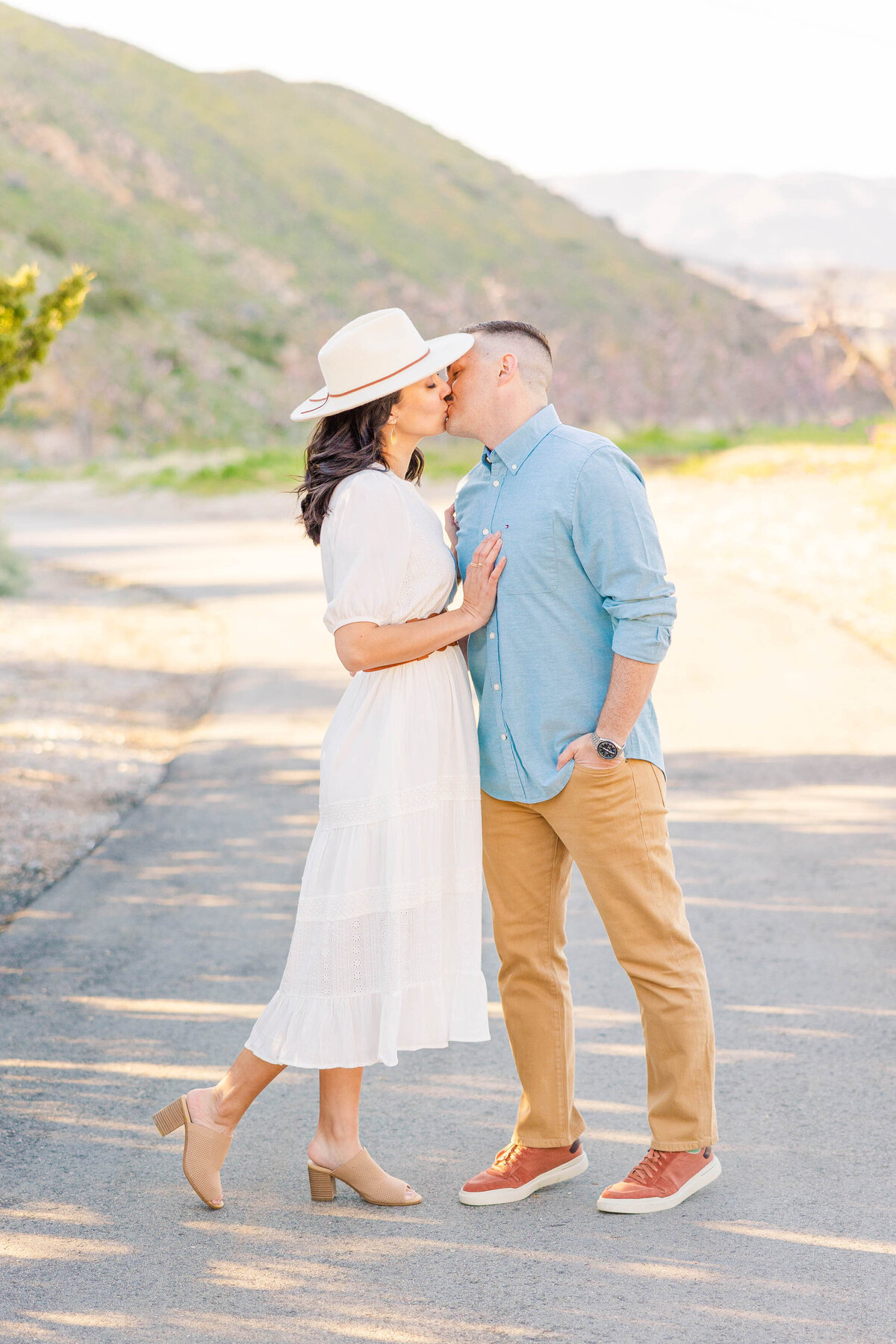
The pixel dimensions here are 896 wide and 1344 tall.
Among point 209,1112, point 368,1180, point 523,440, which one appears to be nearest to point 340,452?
point 523,440

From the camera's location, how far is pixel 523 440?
3.26 m

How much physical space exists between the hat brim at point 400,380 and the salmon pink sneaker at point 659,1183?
1.93 metres

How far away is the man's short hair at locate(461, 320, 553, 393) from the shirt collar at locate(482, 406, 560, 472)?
81 millimetres

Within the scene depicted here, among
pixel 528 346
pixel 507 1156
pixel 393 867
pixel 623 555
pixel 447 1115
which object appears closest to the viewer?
pixel 623 555

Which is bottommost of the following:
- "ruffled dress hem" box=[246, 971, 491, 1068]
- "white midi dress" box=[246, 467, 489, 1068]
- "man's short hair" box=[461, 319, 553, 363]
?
"ruffled dress hem" box=[246, 971, 491, 1068]

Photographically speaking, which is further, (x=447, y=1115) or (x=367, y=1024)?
(x=447, y=1115)

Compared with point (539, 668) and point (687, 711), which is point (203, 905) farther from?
point (687, 711)

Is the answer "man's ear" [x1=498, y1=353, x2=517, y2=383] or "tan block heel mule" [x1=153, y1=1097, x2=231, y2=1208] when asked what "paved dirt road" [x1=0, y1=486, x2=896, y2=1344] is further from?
"man's ear" [x1=498, y1=353, x2=517, y2=383]

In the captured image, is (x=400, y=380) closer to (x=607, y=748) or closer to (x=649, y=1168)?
(x=607, y=748)

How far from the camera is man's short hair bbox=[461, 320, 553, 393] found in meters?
3.27

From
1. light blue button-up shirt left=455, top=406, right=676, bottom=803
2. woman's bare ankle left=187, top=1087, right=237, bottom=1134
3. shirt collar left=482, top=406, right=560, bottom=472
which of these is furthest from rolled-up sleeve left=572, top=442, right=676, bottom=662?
woman's bare ankle left=187, top=1087, right=237, bottom=1134

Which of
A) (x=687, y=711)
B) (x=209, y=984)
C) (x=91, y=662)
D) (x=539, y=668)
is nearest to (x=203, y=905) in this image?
Result: (x=209, y=984)

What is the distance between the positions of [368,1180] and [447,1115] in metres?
0.52

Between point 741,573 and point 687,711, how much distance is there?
5718mm
